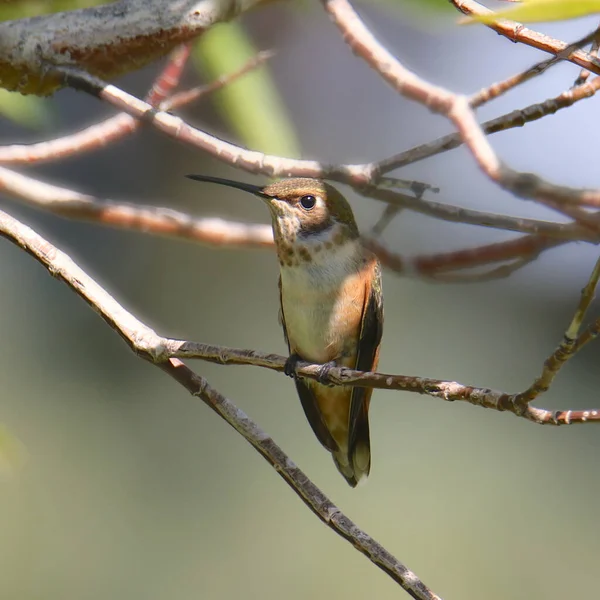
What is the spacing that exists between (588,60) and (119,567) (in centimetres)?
609

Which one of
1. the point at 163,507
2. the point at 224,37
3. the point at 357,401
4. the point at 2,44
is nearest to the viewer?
the point at 2,44

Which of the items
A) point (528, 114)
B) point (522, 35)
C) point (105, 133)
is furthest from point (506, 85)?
point (105, 133)

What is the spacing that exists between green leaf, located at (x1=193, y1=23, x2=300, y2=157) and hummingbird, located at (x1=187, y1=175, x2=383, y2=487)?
1.22ft

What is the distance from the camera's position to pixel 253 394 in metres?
7.81

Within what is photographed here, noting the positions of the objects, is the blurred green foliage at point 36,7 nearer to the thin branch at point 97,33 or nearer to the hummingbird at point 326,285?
the thin branch at point 97,33

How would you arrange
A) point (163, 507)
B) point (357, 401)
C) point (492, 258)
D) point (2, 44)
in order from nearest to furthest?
point (492, 258) → point (2, 44) → point (357, 401) → point (163, 507)

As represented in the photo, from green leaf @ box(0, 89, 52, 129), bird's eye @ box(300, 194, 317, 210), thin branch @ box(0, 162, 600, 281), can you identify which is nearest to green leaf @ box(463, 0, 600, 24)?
thin branch @ box(0, 162, 600, 281)

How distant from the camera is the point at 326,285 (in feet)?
9.71

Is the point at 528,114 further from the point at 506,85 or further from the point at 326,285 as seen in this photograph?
the point at 326,285

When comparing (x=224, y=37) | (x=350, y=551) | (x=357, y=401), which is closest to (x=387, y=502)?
(x=350, y=551)

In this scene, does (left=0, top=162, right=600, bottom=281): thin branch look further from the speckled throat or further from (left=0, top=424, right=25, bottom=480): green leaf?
(left=0, top=424, right=25, bottom=480): green leaf

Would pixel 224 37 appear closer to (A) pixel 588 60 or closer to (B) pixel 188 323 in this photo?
(A) pixel 588 60

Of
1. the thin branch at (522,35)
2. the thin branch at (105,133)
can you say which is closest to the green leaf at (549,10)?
the thin branch at (522,35)

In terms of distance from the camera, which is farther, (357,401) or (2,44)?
(357,401)
